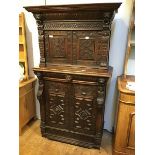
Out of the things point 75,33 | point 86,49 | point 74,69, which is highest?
point 75,33

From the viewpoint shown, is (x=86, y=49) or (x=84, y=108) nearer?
(x=86, y=49)

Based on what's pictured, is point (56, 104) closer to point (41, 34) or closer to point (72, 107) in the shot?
point (72, 107)

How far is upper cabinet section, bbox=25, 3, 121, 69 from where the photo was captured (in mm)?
1766

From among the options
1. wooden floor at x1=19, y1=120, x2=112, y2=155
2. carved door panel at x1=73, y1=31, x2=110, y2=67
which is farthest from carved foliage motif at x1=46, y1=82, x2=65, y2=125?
carved door panel at x1=73, y1=31, x2=110, y2=67

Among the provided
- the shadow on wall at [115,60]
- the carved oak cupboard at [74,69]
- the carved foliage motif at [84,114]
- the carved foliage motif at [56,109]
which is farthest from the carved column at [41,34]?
the shadow on wall at [115,60]

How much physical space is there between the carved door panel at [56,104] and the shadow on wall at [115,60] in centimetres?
67

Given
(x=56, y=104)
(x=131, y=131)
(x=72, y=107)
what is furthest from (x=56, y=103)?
(x=131, y=131)

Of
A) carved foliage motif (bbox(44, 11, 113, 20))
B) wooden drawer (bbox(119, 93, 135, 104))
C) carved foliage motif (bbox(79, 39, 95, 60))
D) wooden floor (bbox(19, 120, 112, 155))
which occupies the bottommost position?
wooden floor (bbox(19, 120, 112, 155))

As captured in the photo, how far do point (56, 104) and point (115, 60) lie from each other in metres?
1.00

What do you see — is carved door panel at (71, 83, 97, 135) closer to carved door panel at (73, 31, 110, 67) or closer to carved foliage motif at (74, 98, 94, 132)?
carved foliage motif at (74, 98, 94, 132)

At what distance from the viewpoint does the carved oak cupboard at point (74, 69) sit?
1.82m

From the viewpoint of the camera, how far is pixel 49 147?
7.14 ft

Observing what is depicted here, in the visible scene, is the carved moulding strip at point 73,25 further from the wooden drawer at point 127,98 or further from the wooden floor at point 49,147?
the wooden floor at point 49,147

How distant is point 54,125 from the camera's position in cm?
226
